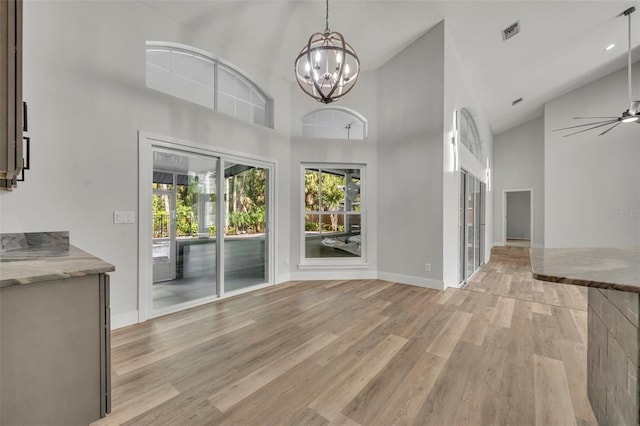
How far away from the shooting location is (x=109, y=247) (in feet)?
9.07

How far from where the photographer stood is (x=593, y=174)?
735 centimetres

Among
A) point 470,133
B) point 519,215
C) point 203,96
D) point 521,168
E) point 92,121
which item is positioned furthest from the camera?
point 519,215

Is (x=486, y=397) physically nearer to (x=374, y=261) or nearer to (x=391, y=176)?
(x=374, y=261)

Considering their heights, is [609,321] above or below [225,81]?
below

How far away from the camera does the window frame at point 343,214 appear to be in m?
4.77

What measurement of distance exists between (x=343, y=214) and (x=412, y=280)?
159cm

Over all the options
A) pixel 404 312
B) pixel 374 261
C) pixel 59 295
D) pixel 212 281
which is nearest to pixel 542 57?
pixel 374 261

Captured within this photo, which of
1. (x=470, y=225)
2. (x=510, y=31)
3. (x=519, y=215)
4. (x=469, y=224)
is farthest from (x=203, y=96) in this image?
(x=519, y=215)

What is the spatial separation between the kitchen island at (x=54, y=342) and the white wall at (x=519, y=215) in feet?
46.5

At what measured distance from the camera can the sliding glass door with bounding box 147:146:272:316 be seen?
10.8 feet

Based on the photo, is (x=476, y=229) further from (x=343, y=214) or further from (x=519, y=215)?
(x=519, y=215)

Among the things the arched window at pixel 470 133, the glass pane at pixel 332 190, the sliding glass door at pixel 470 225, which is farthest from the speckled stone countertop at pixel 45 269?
the arched window at pixel 470 133

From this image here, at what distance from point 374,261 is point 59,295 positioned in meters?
4.18

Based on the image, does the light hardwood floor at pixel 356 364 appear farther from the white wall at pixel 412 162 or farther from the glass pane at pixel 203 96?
the glass pane at pixel 203 96
